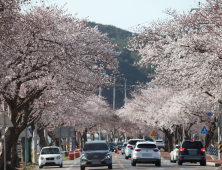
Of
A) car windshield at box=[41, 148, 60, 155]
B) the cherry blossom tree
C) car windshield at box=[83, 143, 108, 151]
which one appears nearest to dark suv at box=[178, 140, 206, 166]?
car windshield at box=[83, 143, 108, 151]

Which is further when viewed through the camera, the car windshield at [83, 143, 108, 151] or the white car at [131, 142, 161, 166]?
the white car at [131, 142, 161, 166]

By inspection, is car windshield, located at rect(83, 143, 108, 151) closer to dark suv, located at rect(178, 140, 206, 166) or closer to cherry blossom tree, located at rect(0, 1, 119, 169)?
cherry blossom tree, located at rect(0, 1, 119, 169)

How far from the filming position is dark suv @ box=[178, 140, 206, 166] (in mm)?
26234

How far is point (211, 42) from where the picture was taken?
57.0 ft

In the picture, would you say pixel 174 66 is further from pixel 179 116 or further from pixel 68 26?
pixel 179 116

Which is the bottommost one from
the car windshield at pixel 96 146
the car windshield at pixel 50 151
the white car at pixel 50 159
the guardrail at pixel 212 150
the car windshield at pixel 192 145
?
the guardrail at pixel 212 150

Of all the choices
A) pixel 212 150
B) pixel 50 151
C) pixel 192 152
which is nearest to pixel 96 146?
pixel 192 152

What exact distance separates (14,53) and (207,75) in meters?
8.40

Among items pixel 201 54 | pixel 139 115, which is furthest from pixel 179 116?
pixel 201 54

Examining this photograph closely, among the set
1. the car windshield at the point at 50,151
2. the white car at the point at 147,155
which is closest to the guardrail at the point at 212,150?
the white car at the point at 147,155

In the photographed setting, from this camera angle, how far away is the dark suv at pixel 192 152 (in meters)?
26.2

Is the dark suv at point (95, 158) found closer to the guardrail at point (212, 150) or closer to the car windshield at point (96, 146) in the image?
the car windshield at point (96, 146)

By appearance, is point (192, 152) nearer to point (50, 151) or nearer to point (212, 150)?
point (50, 151)

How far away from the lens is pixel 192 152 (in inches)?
1040
